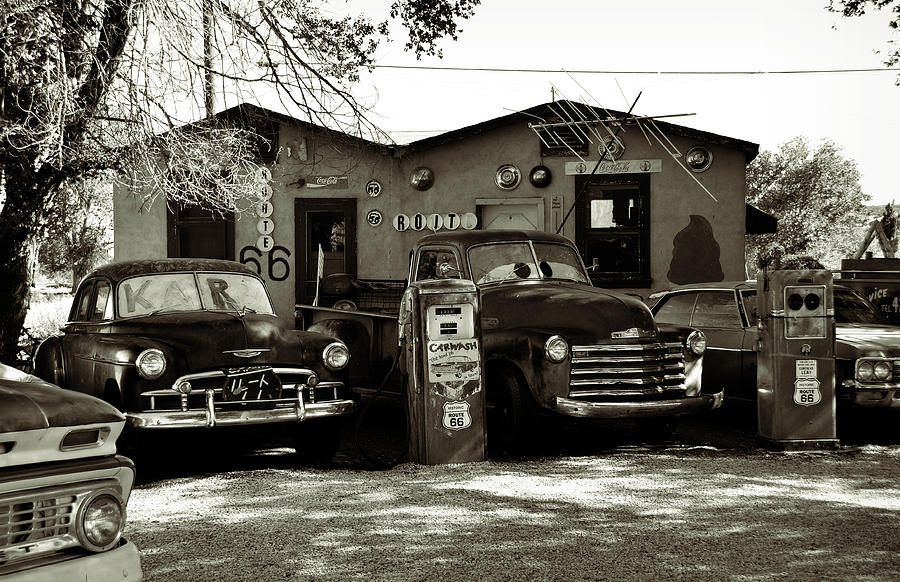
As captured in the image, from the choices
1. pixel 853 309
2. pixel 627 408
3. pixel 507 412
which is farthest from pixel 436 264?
pixel 853 309

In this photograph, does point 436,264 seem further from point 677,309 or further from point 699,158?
point 699,158

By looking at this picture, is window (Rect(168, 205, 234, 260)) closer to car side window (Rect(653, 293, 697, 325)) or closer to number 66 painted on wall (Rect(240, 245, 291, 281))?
number 66 painted on wall (Rect(240, 245, 291, 281))

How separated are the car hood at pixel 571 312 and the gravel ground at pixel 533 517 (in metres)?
1.02

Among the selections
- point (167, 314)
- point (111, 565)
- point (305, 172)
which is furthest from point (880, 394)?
point (305, 172)

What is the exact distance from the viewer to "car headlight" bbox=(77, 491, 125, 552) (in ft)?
9.65

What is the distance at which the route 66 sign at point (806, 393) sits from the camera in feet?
25.4

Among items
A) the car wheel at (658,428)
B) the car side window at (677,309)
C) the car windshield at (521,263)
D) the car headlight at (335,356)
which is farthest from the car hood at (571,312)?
the car side window at (677,309)

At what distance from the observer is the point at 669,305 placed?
10.4 meters

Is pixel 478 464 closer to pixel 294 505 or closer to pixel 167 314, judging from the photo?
pixel 294 505

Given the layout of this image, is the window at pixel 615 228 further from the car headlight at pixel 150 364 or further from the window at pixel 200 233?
the car headlight at pixel 150 364

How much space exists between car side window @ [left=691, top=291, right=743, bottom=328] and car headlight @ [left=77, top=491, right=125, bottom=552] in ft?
25.1

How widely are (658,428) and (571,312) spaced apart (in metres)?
1.64

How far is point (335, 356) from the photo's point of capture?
23.7ft

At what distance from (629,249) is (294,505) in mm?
10850
